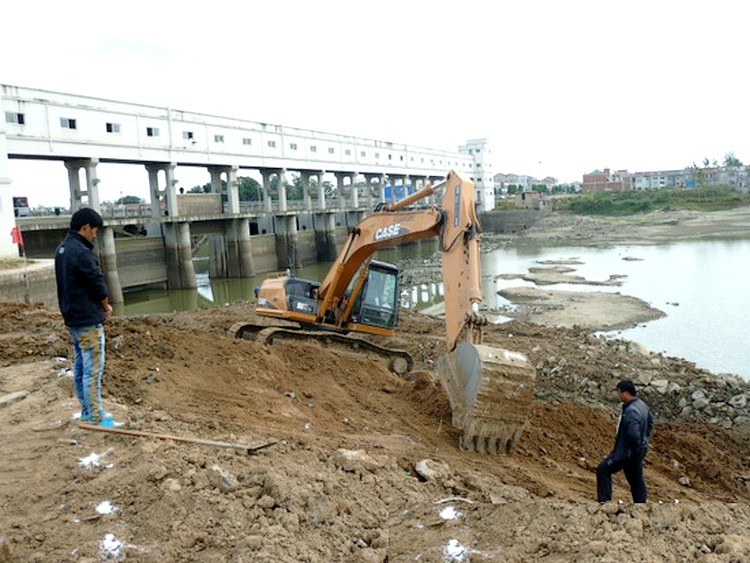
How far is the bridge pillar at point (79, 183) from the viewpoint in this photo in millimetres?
27781

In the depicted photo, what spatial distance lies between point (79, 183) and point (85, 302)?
26.4 m

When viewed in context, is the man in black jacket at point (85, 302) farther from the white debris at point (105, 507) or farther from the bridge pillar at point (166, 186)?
the bridge pillar at point (166, 186)

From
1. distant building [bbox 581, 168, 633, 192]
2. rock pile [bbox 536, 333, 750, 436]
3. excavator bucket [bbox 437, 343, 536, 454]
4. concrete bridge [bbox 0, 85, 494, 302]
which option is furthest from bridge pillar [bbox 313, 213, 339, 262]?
distant building [bbox 581, 168, 633, 192]

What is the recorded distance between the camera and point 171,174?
32375 millimetres

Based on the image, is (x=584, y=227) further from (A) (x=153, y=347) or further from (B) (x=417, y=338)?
(A) (x=153, y=347)

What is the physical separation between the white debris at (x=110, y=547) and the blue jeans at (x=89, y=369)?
1726 millimetres

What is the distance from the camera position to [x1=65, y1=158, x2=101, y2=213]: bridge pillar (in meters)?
27.8

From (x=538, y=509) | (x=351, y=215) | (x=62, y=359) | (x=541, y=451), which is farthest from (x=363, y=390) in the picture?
(x=351, y=215)

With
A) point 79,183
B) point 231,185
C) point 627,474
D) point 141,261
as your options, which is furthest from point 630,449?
point 231,185

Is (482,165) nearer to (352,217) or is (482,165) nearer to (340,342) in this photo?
(352,217)

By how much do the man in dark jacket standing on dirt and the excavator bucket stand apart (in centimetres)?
114

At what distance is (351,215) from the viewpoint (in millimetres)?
52250

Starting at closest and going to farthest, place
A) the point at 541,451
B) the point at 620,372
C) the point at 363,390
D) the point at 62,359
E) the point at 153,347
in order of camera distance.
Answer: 1. the point at 541,451
2. the point at 62,359
3. the point at 153,347
4. the point at 363,390
5. the point at 620,372

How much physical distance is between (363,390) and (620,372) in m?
5.31
